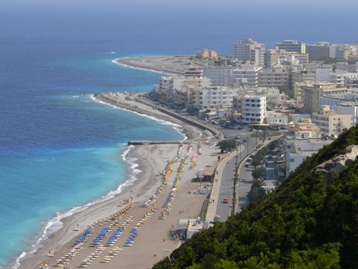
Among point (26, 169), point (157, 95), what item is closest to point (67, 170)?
point (26, 169)

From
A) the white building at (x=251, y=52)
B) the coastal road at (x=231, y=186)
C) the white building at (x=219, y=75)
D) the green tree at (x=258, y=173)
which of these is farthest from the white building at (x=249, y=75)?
the green tree at (x=258, y=173)

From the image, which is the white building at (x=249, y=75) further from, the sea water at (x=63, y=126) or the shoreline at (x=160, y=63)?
the shoreline at (x=160, y=63)

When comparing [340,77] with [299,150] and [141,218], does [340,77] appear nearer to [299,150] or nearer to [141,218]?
[299,150]

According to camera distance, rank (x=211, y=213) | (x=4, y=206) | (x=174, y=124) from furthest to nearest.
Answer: (x=174, y=124) < (x=4, y=206) < (x=211, y=213)

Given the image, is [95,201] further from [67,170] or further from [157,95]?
[157,95]

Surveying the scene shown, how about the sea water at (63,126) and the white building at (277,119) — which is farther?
the white building at (277,119)
